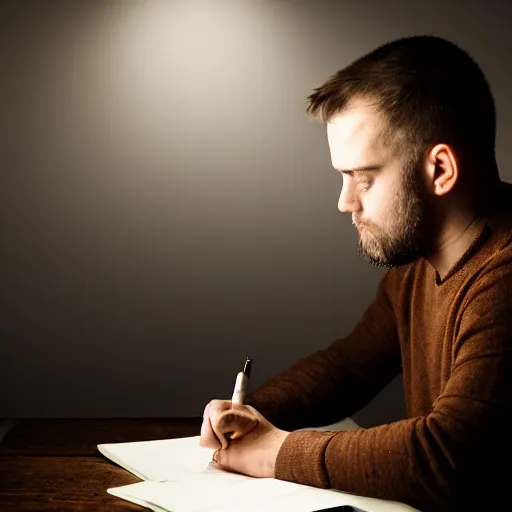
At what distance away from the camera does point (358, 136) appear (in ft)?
4.23

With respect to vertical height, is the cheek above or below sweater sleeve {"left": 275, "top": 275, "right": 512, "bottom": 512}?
above

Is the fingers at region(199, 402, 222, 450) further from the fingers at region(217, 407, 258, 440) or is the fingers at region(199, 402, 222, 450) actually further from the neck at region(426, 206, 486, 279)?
the neck at region(426, 206, 486, 279)

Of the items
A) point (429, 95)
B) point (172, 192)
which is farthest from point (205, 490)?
point (172, 192)

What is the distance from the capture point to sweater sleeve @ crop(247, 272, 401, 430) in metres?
1.52

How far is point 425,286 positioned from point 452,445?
1.36 feet

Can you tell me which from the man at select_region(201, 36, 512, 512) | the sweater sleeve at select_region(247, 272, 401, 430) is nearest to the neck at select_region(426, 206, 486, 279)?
the man at select_region(201, 36, 512, 512)

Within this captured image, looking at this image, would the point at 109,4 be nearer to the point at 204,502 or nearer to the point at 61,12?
the point at 61,12

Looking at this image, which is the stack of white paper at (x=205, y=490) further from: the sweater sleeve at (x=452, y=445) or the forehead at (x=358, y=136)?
the forehead at (x=358, y=136)

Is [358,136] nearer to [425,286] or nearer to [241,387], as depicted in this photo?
→ [425,286]

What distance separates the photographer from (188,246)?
6.36 feet

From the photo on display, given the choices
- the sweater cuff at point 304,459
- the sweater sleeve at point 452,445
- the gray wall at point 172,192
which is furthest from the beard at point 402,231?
the gray wall at point 172,192

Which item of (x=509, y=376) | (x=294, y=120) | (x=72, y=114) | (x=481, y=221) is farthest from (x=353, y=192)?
(x=72, y=114)

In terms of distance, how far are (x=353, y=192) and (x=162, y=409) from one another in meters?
0.85

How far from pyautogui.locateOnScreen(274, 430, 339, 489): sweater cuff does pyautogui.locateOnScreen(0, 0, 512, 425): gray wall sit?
0.77m
